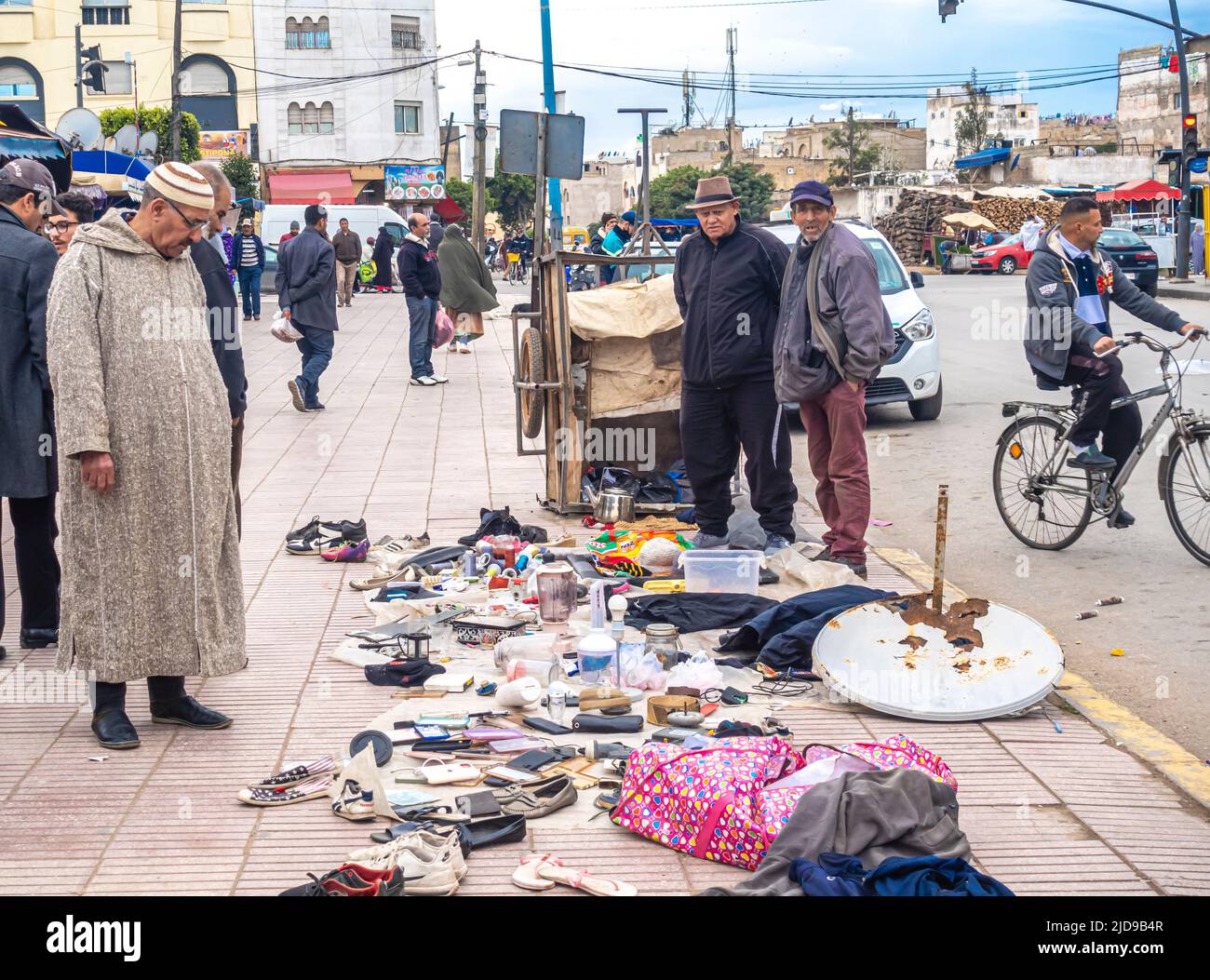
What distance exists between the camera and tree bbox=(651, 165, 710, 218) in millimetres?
72562

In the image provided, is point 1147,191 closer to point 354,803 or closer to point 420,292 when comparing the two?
point 420,292

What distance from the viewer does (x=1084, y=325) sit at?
25.8ft

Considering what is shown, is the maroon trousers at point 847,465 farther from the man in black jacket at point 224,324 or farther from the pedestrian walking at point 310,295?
the pedestrian walking at point 310,295

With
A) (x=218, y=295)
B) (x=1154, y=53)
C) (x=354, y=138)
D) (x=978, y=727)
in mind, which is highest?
(x=1154, y=53)

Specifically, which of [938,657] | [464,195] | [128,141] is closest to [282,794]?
[938,657]

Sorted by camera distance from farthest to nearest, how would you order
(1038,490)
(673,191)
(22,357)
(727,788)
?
(673,191) < (1038,490) < (22,357) < (727,788)

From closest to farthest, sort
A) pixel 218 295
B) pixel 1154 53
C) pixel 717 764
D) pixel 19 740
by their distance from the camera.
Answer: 1. pixel 717 764
2. pixel 19 740
3. pixel 218 295
4. pixel 1154 53

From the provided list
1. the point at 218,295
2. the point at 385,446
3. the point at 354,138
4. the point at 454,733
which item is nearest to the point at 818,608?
the point at 454,733

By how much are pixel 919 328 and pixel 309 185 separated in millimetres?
53463

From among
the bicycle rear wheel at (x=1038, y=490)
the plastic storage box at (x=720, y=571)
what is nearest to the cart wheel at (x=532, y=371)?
the plastic storage box at (x=720, y=571)

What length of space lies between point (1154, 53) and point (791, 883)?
277ft

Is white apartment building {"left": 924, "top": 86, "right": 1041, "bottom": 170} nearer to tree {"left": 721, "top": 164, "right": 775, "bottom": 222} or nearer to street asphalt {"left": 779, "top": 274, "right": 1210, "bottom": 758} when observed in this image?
tree {"left": 721, "top": 164, "right": 775, "bottom": 222}

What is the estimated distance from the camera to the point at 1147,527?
29.3ft

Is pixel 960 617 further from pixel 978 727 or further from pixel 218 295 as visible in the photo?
pixel 218 295
